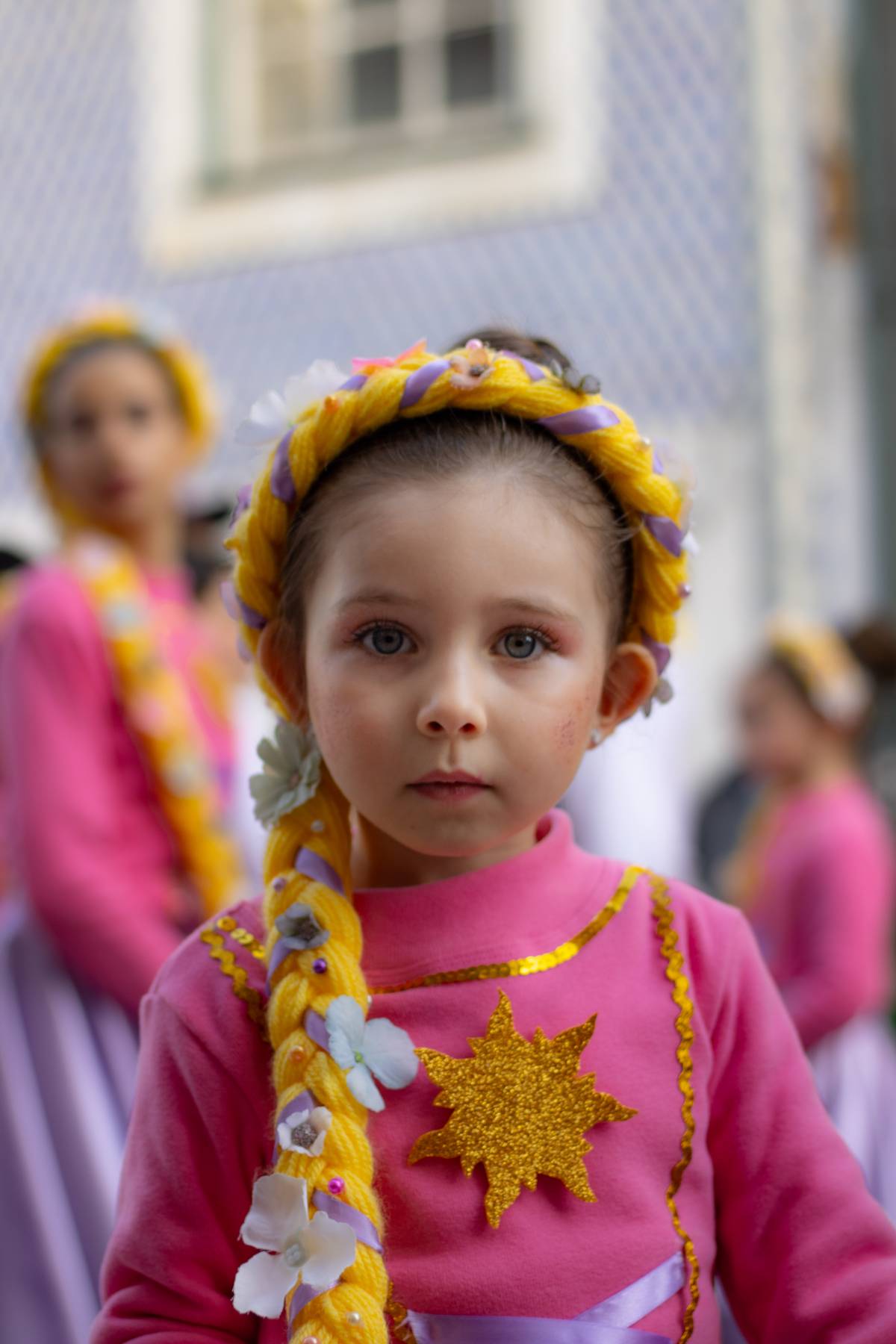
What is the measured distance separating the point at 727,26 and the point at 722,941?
5273 mm

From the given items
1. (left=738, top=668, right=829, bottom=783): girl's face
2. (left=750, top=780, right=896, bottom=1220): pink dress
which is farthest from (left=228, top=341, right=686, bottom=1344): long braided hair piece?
(left=738, top=668, right=829, bottom=783): girl's face

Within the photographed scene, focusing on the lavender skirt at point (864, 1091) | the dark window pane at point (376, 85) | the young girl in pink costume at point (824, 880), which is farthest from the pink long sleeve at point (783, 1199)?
the dark window pane at point (376, 85)

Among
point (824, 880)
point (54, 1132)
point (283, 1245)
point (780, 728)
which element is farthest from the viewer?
point (780, 728)

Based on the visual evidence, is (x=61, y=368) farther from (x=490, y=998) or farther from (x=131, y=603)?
(x=490, y=998)

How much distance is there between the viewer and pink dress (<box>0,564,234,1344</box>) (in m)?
2.18

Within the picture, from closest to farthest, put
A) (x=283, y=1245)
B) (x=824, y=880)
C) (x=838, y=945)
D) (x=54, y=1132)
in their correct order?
(x=283, y=1245) < (x=54, y=1132) < (x=838, y=945) < (x=824, y=880)

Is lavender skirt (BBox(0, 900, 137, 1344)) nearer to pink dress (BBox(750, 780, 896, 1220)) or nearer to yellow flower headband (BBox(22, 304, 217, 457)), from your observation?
yellow flower headband (BBox(22, 304, 217, 457))

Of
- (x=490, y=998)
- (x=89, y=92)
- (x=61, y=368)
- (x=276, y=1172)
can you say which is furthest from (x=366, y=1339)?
(x=89, y=92)

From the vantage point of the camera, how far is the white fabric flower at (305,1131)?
118cm

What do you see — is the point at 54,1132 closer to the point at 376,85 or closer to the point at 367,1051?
the point at 367,1051

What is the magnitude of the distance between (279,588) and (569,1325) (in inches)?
26.0

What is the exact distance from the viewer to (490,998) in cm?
126

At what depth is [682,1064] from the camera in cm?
128

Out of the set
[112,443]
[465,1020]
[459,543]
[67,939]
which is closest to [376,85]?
[112,443]
